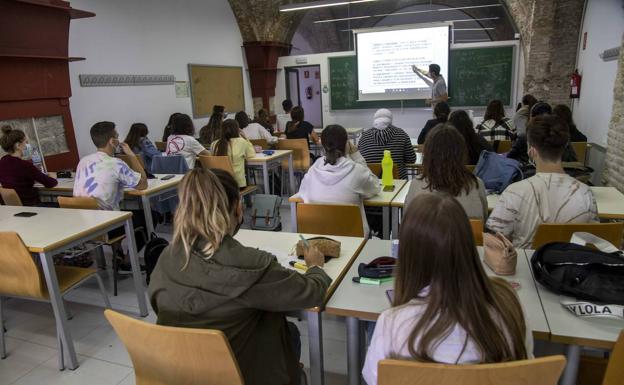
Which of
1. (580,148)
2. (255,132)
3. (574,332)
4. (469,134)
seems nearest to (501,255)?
(574,332)

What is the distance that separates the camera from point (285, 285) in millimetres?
1449

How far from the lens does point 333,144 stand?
285 cm

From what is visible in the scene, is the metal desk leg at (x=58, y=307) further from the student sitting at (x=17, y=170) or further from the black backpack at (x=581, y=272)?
the black backpack at (x=581, y=272)

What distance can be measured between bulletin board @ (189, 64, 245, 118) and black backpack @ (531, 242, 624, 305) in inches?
277

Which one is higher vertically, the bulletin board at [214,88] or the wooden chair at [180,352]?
the bulletin board at [214,88]

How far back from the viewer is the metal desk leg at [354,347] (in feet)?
5.45

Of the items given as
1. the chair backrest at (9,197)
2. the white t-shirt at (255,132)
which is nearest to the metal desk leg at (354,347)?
the chair backrest at (9,197)

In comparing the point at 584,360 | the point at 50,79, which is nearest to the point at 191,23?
the point at 50,79

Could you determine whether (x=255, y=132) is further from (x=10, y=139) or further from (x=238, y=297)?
(x=238, y=297)

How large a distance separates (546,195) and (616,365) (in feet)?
3.50

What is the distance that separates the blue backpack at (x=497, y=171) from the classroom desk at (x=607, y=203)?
0.10m

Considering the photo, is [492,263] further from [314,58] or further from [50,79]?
[314,58]

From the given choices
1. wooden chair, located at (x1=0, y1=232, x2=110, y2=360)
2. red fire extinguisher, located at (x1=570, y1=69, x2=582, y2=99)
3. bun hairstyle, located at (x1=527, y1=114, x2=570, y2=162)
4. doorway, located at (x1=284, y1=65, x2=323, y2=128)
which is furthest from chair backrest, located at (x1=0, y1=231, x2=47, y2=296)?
doorway, located at (x1=284, y1=65, x2=323, y2=128)

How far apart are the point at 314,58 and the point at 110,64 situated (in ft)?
16.1
